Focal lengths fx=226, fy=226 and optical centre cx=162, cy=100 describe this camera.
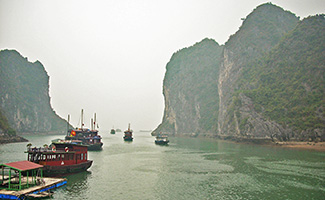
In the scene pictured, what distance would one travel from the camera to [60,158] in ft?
107

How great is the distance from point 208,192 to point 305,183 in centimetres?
1398

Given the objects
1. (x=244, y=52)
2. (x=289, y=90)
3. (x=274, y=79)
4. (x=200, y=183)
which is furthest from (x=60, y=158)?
(x=244, y=52)

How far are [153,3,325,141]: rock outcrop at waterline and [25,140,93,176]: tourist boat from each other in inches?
2860

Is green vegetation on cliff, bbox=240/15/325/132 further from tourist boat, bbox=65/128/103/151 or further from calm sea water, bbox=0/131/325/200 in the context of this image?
tourist boat, bbox=65/128/103/151

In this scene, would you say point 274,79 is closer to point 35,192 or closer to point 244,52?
point 244,52

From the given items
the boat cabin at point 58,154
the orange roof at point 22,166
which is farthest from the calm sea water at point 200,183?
the orange roof at point 22,166

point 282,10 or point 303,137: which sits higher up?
point 282,10

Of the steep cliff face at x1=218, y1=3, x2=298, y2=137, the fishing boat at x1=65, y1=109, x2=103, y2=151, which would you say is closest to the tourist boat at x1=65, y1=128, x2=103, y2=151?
the fishing boat at x1=65, y1=109, x2=103, y2=151

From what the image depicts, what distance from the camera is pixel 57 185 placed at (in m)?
26.2

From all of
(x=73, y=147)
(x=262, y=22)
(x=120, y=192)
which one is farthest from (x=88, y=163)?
(x=262, y=22)

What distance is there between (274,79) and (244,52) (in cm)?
3549

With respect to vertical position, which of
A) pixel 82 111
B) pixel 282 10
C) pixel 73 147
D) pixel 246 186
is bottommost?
pixel 246 186

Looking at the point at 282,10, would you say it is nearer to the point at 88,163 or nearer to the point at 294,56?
the point at 294,56

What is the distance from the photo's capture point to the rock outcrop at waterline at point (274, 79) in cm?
8450
